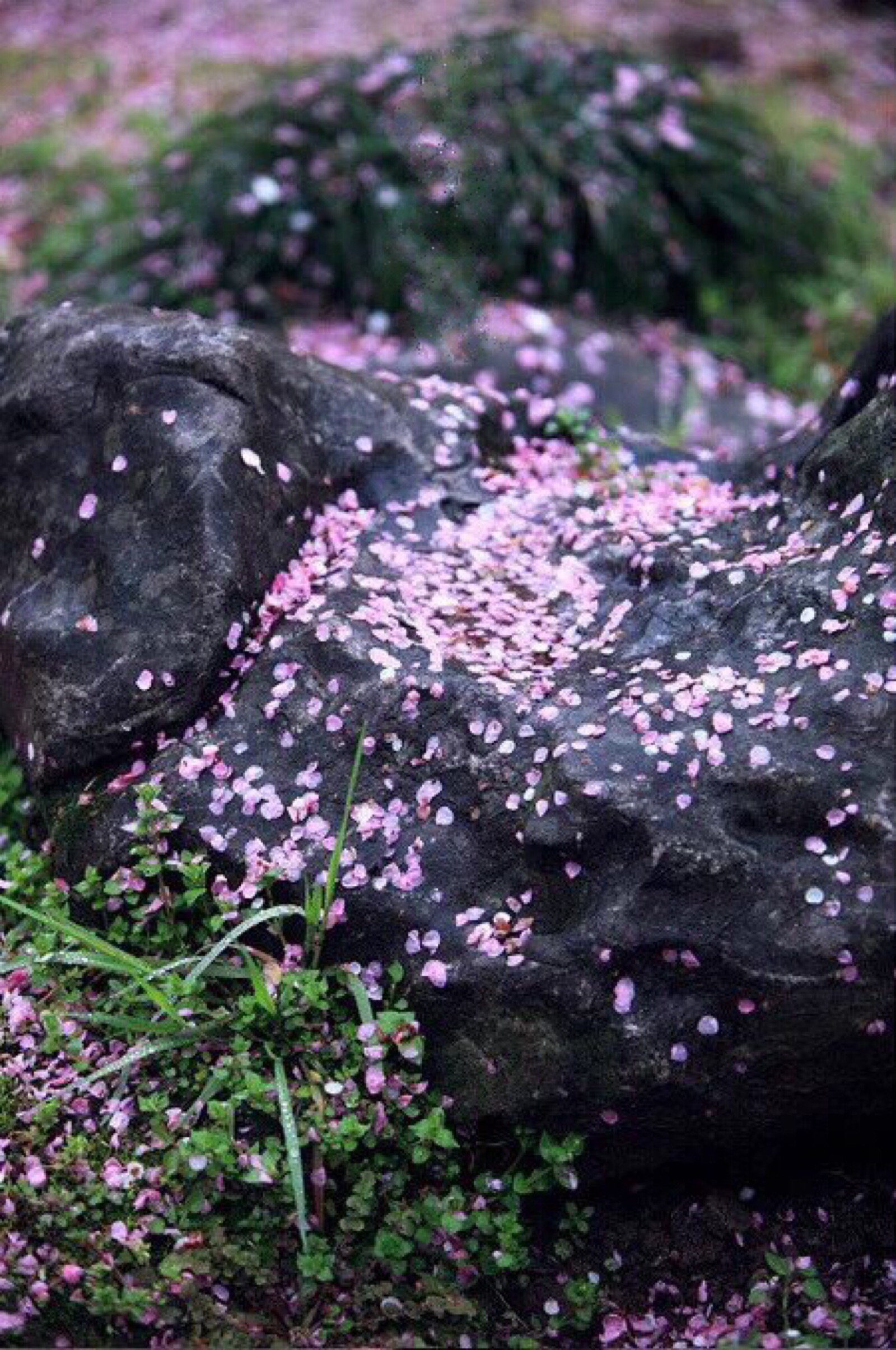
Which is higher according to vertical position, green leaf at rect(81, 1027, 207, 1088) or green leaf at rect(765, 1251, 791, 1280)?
green leaf at rect(81, 1027, 207, 1088)

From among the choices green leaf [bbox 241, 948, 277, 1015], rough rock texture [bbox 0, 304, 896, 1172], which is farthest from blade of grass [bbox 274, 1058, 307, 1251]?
rough rock texture [bbox 0, 304, 896, 1172]

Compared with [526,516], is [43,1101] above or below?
below

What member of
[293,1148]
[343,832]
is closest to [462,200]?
[343,832]

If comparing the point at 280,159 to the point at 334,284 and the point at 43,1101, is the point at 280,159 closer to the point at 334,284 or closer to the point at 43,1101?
the point at 334,284

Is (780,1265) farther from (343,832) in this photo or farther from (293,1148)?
(343,832)

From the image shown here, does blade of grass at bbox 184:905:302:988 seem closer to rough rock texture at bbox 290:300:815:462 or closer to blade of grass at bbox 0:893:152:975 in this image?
blade of grass at bbox 0:893:152:975

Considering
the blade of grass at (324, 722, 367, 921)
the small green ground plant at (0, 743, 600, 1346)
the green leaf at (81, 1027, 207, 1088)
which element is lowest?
the small green ground plant at (0, 743, 600, 1346)

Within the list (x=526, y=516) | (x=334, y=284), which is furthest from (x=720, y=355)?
(x=526, y=516)

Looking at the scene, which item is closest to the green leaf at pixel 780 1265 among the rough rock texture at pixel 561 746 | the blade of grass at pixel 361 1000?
the rough rock texture at pixel 561 746
